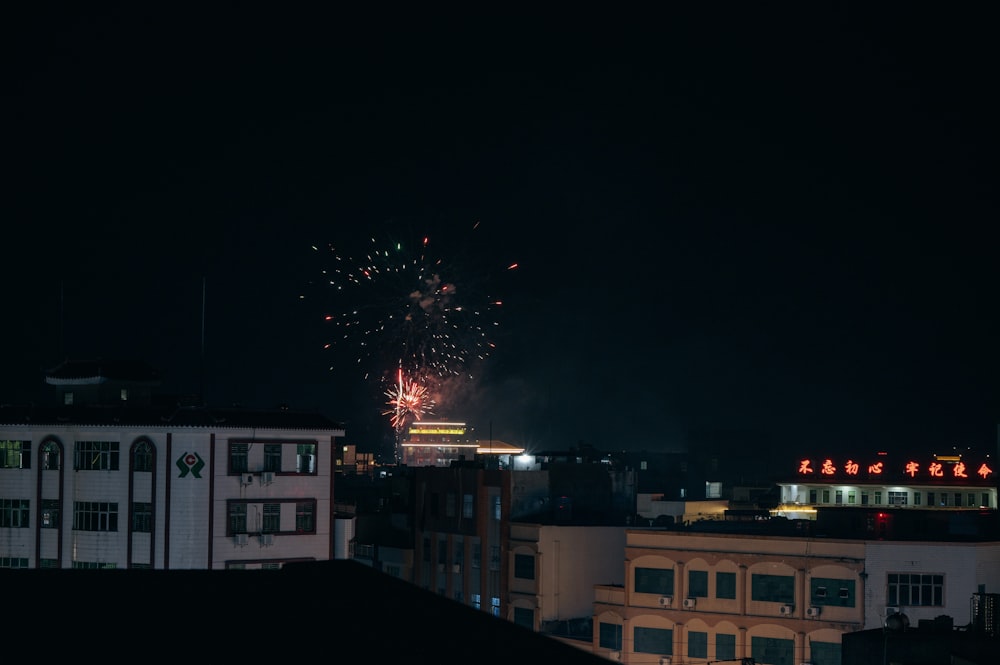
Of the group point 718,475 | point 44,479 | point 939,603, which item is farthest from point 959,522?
point 718,475

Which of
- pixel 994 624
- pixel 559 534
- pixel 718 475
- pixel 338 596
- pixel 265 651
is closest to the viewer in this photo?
pixel 265 651

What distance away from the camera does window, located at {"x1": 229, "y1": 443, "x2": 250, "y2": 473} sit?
6900 cm

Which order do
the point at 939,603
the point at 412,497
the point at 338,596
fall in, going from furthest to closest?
the point at 412,497, the point at 939,603, the point at 338,596

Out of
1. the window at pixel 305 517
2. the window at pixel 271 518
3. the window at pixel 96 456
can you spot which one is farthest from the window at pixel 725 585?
the window at pixel 96 456

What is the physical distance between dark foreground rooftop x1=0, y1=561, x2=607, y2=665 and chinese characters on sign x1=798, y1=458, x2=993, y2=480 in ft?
334

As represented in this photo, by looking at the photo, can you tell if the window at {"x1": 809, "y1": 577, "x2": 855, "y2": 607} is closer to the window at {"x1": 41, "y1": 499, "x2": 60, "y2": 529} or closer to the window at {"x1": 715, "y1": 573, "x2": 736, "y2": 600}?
the window at {"x1": 715, "y1": 573, "x2": 736, "y2": 600}

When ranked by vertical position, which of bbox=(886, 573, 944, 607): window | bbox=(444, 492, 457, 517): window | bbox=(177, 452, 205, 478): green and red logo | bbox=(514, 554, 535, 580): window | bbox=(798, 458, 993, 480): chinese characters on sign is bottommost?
bbox=(514, 554, 535, 580): window

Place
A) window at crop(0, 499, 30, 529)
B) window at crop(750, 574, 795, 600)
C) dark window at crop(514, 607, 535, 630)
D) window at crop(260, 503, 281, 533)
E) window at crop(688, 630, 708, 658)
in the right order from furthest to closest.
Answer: dark window at crop(514, 607, 535, 630) < window at crop(260, 503, 281, 533) < window at crop(0, 499, 30, 529) < window at crop(688, 630, 708, 658) < window at crop(750, 574, 795, 600)

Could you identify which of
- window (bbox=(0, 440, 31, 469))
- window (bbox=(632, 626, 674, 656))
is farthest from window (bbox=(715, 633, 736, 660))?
window (bbox=(0, 440, 31, 469))

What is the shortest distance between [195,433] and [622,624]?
24258 mm

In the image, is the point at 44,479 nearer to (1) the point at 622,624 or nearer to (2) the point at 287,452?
(2) the point at 287,452

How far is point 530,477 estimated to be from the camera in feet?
262

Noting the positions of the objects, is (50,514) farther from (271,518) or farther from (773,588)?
(773,588)

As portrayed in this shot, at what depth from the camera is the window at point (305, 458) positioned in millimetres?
71438
